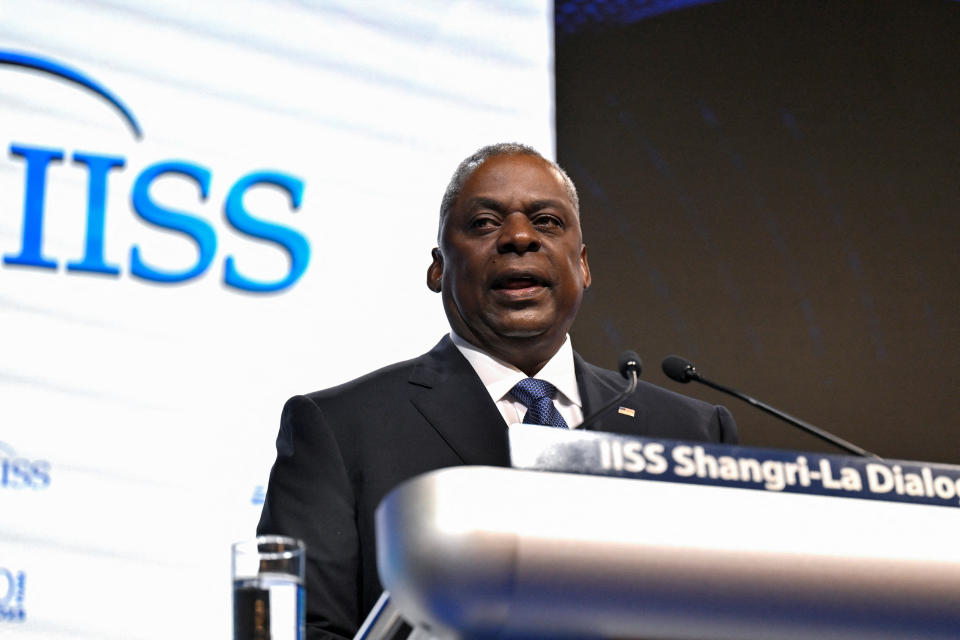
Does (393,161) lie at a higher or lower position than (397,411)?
higher

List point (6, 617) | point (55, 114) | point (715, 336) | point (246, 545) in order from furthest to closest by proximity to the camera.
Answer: point (715, 336), point (55, 114), point (6, 617), point (246, 545)

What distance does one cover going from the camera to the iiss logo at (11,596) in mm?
2695

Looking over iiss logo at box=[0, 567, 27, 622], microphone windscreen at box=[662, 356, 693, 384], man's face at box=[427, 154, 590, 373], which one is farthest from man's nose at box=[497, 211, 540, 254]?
iiss logo at box=[0, 567, 27, 622]

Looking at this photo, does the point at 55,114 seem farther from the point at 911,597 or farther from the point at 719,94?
the point at 911,597

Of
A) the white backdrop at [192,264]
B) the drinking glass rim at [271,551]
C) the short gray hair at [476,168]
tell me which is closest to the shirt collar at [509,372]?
the short gray hair at [476,168]

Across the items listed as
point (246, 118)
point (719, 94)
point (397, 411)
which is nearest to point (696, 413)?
point (397, 411)

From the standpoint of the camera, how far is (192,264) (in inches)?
120

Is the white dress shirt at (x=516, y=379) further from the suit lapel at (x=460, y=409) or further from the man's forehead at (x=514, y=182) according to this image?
the man's forehead at (x=514, y=182)

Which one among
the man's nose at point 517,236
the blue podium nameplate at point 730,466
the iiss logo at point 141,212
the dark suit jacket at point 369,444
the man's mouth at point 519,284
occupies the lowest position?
the blue podium nameplate at point 730,466

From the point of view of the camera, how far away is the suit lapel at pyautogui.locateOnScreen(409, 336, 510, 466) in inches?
79.4

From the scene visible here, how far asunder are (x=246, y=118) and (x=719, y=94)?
5.10 ft

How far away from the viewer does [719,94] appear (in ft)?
12.5

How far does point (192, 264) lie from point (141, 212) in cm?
19

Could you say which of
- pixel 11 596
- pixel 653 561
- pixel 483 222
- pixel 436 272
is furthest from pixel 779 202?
pixel 653 561
